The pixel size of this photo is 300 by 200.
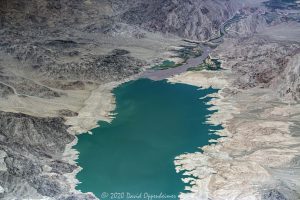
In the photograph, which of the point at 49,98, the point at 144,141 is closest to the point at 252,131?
the point at 144,141

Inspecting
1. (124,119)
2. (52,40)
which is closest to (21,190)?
(124,119)

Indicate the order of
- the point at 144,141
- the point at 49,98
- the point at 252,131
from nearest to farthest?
the point at 144,141 → the point at 252,131 → the point at 49,98

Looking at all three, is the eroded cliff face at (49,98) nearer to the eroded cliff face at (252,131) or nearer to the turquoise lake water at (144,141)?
the turquoise lake water at (144,141)

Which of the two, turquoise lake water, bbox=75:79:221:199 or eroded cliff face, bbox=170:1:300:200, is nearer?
eroded cliff face, bbox=170:1:300:200

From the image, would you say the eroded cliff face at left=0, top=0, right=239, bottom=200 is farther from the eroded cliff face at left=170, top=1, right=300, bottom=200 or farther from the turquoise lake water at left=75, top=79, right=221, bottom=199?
the eroded cliff face at left=170, top=1, right=300, bottom=200

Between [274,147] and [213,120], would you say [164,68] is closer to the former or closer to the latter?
[213,120]

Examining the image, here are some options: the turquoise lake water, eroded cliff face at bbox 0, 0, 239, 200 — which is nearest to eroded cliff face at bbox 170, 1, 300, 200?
the turquoise lake water

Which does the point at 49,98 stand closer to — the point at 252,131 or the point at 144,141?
the point at 144,141

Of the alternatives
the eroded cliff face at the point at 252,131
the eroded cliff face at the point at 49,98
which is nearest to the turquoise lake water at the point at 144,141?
the eroded cliff face at the point at 49,98
